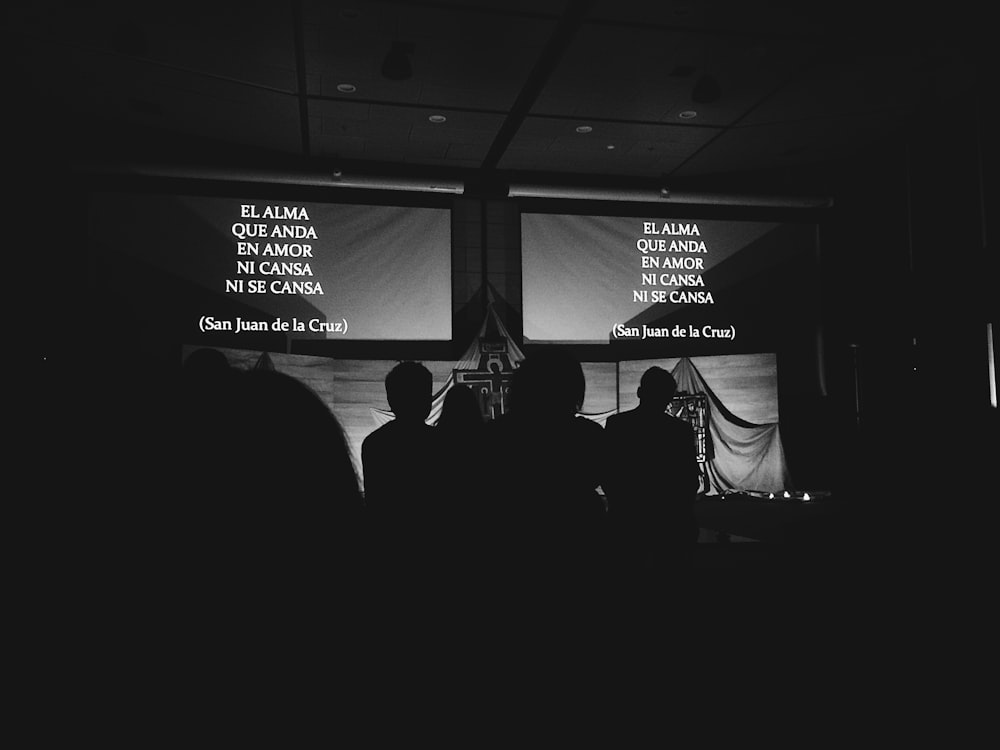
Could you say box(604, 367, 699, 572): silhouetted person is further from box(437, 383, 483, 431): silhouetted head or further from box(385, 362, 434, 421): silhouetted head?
box(385, 362, 434, 421): silhouetted head

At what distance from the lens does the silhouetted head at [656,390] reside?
2895mm

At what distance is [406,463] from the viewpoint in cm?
227

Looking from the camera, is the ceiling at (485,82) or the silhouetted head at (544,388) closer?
the silhouetted head at (544,388)

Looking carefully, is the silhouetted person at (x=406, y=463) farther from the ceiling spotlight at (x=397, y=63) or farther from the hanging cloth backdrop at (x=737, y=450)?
Answer: the hanging cloth backdrop at (x=737, y=450)

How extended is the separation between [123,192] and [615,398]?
4414 millimetres

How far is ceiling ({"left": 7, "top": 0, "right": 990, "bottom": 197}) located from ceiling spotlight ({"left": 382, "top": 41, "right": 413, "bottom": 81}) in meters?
0.03

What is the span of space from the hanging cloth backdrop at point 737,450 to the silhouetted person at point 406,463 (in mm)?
4345

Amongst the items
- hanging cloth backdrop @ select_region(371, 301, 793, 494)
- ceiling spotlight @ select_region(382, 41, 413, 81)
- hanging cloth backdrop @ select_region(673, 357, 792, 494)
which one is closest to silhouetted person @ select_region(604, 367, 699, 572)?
ceiling spotlight @ select_region(382, 41, 413, 81)

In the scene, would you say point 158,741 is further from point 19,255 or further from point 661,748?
point 19,255

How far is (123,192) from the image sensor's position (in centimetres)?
565

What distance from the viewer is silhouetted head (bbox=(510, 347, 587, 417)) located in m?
2.01

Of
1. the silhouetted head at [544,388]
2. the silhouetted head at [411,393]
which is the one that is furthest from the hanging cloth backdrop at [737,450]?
the silhouetted head at [544,388]

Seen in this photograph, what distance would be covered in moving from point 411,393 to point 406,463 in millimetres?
337

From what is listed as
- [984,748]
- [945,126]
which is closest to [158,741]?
[984,748]
